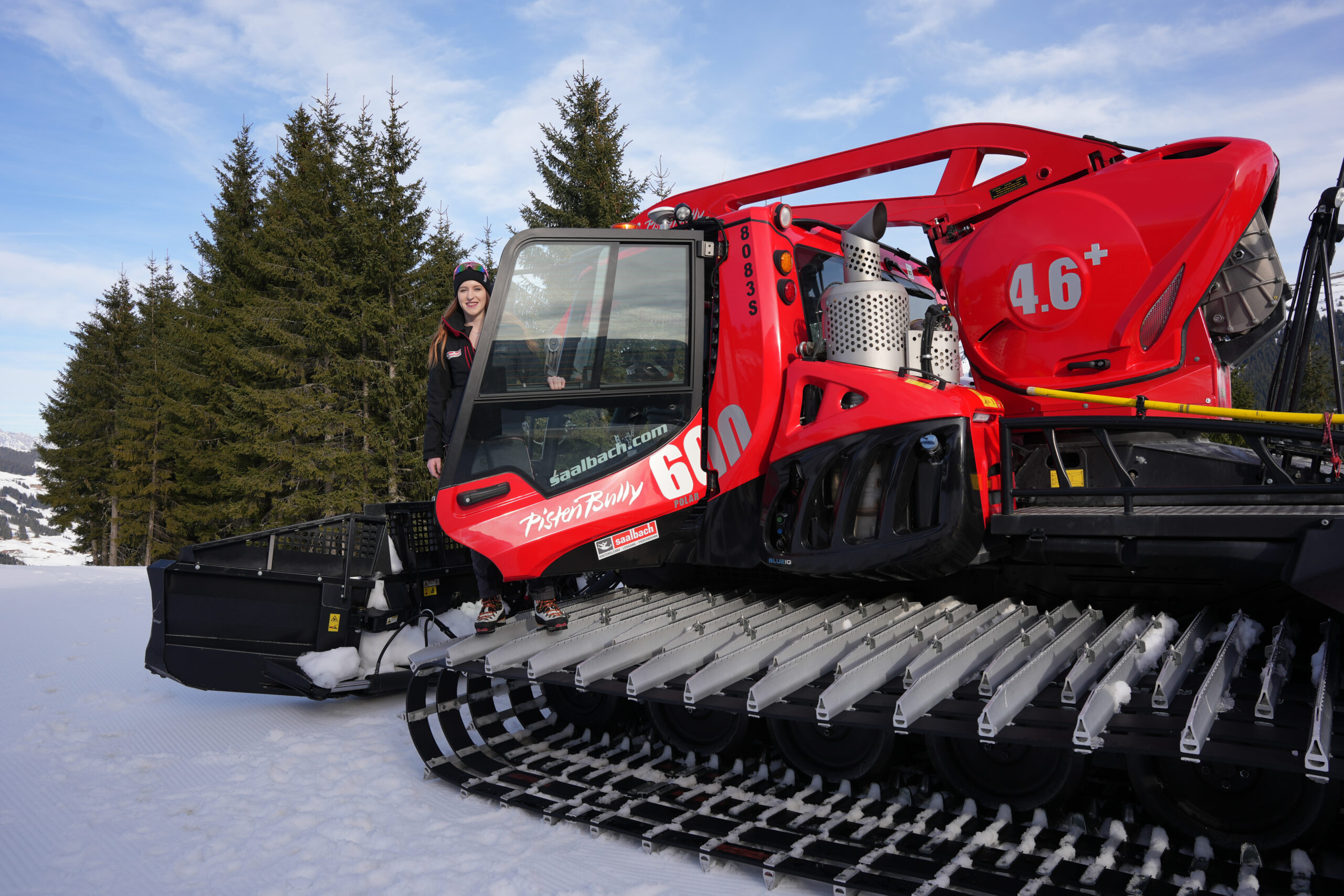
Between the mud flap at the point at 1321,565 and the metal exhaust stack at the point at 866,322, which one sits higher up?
the metal exhaust stack at the point at 866,322

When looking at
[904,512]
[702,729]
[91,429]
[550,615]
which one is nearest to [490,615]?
[550,615]

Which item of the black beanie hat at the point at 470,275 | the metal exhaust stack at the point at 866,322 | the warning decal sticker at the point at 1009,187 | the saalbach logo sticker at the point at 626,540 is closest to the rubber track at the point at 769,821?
the saalbach logo sticker at the point at 626,540

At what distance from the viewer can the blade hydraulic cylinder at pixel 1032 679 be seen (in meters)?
2.46

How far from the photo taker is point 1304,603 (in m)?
3.02

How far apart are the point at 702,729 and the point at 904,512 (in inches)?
57.2

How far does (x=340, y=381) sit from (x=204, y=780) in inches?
553

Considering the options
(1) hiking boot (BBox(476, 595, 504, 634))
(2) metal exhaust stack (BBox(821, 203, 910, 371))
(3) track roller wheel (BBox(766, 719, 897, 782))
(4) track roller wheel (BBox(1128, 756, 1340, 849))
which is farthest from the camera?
(1) hiking boot (BBox(476, 595, 504, 634))

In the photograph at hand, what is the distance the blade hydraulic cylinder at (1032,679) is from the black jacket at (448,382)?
2.95 meters

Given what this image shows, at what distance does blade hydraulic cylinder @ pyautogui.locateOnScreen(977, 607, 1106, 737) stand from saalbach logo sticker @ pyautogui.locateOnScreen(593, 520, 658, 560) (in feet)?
5.71

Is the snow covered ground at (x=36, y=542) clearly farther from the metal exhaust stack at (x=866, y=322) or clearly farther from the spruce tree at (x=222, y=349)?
the metal exhaust stack at (x=866, y=322)

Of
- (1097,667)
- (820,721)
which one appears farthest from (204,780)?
(1097,667)

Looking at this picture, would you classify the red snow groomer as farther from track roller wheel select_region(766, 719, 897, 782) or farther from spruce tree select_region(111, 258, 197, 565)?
spruce tree select_region(111, 258, 197, 565)

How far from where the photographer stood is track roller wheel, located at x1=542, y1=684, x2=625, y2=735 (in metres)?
4.20

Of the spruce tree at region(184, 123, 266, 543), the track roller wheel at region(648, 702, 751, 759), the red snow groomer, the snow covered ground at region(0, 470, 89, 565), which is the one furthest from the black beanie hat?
the snow covered ground at region(0, 470, 89, 565)
